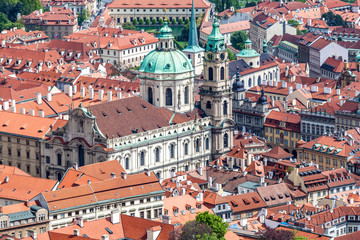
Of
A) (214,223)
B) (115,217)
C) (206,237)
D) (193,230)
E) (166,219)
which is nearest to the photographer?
(206,237)

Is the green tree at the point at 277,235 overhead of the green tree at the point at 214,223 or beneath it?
beneath

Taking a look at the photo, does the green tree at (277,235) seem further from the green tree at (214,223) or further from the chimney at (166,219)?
the chimney at (166,219)

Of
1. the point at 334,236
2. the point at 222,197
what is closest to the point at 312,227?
the point at 334,236

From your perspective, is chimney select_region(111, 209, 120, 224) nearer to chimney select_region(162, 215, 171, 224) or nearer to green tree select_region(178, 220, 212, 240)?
chimney select_region(162, 215, 171, 224)

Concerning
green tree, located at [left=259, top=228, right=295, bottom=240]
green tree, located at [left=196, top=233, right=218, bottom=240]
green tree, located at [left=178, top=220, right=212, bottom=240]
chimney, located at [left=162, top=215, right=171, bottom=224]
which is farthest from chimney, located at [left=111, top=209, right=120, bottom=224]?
green tree, located at [left=259, top=228, right=295, bottom=240]

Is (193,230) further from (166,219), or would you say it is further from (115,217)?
(115,217)

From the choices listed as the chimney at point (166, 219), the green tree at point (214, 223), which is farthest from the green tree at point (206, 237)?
the chimney at point (166, 219)

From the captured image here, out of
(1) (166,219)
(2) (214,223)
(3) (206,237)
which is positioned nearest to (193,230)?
(3) (206,237)

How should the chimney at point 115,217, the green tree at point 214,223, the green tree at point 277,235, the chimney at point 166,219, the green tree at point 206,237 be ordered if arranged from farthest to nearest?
the chimney at point 166,219, the chimney at point 115,217, the green tree at point 214,223, the green tree at point 277,235, the green tree at point 206,237
